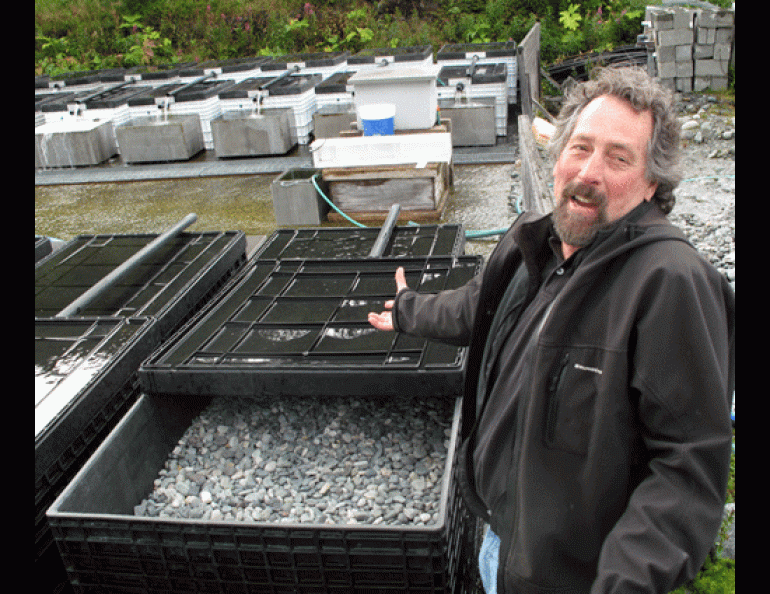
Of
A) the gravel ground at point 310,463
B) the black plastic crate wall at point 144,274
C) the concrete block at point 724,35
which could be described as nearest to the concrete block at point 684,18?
the concrete block at point 724,35

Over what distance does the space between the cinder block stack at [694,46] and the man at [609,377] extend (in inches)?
485

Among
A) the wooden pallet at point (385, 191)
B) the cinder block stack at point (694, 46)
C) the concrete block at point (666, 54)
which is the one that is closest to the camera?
the wooden pallet at point (385, 191)

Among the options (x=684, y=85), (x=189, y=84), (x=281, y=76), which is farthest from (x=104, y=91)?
(x=684, y=85)

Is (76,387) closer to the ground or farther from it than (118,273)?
closer to the ground

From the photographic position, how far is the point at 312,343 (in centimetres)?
324

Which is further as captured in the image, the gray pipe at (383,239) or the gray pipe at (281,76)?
the gray pipe at (281,76)

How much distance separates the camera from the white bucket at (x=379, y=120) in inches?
315

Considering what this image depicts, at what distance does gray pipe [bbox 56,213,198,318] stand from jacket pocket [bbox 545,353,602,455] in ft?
10.2

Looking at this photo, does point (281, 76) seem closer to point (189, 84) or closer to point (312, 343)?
point (189, 84)

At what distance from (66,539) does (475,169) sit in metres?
7.72

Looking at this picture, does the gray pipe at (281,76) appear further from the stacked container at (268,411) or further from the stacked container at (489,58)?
the stacked container at (268,411)

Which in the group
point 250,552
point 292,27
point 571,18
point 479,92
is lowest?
point 250,552

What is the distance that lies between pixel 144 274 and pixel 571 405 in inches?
138
